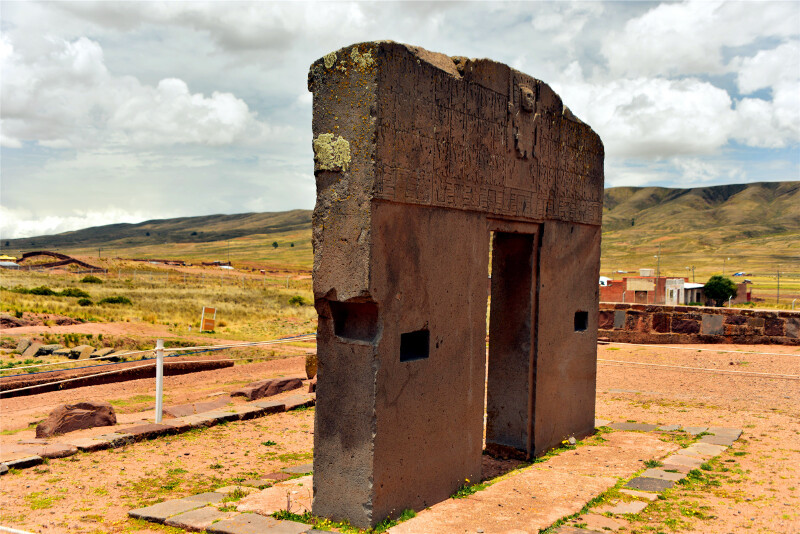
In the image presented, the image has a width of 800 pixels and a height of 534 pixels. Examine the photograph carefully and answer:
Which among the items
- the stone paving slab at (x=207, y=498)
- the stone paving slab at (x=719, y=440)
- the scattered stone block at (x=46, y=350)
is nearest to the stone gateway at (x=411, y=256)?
the stone paving slab at (x=207, y=498)

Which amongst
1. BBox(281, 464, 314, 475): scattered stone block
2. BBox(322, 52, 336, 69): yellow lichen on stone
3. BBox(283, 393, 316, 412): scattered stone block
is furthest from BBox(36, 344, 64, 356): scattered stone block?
BBox(322, 52, 336, 69): yellow lichen on stone

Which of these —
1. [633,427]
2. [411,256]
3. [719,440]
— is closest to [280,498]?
[411,256]

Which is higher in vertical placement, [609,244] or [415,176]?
[609,244]

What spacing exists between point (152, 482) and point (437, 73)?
192 inches

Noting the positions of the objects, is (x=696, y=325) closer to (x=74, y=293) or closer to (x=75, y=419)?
(x=75, y=419)

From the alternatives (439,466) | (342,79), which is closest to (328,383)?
(439,466)

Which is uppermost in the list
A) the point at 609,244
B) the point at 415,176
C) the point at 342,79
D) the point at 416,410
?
the point at 609,244

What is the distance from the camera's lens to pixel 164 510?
5543 mm

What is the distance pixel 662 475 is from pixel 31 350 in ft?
49.3

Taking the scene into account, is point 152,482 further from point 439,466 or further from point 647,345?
point 647,345

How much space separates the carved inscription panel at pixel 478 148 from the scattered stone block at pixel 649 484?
281cm

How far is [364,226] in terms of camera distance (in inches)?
195

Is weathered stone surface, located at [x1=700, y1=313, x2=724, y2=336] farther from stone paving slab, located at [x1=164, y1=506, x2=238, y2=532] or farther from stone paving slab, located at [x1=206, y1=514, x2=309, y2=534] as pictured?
stone paving slab, located at [x1=164, y1=506, x2=238, y2=532]

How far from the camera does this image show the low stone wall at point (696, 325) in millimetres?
14219
